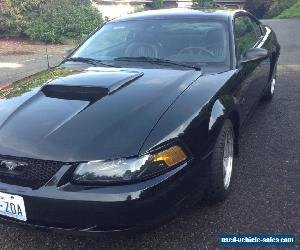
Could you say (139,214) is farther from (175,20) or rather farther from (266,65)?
(266,65)

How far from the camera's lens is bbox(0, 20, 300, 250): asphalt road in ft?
9.20

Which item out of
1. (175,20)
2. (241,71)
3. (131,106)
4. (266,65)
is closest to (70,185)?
(131,106)

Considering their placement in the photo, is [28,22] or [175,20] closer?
[175,20]

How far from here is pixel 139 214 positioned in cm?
231

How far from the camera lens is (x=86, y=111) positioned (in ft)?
8.82

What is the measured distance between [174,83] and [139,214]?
3.93 ft

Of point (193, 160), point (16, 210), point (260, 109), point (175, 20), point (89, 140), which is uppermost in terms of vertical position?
point (175, 20)

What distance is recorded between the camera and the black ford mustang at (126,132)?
7.52ft

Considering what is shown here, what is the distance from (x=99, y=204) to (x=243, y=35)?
2902 millimetres

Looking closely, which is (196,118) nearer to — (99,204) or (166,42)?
(99,204)

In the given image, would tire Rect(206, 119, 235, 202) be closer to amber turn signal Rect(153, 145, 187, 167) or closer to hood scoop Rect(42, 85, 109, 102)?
amber turn signal Rect(153, 145, 187, 167)

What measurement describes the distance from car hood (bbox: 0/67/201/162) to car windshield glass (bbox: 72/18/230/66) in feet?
1.22

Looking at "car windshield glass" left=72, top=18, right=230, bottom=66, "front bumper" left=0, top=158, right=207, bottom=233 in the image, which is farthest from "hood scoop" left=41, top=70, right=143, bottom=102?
"front bumper" left=0, top=158, right=207, bottom=233

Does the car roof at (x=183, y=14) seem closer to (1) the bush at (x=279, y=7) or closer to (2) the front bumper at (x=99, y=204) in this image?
(2) the front bumper at (x=99, y=204)
